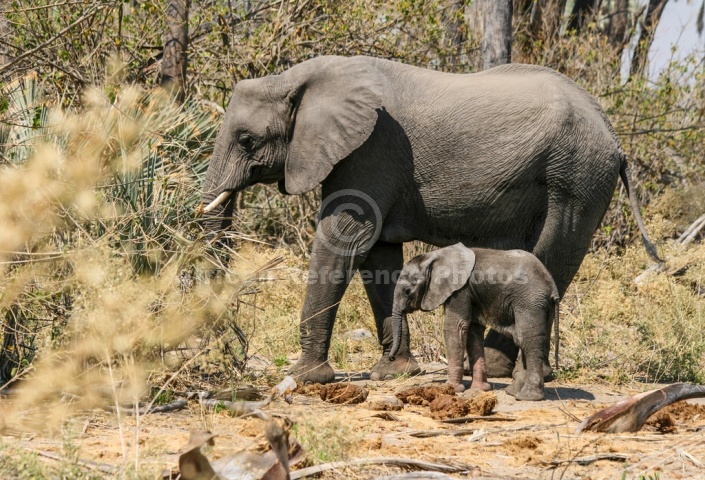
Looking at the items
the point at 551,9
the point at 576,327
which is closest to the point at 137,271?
the point at 576,327

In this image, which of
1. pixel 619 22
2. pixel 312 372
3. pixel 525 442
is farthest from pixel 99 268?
pixel 619 22

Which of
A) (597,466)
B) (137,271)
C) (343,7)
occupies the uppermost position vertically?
(343,7)

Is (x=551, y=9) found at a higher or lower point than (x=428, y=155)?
higher

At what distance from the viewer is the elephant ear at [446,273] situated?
6809 millimetres

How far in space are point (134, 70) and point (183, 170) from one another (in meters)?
4.50

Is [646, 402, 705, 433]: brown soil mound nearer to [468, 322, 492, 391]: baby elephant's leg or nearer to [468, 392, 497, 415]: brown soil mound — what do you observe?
[468, 392, 497, 415]: brown soil mound

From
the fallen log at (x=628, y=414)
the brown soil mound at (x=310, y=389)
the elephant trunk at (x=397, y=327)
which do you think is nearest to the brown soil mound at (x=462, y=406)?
the fallen log at (x=628, y=414)

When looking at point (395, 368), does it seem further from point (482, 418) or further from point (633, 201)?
point (633, 201)

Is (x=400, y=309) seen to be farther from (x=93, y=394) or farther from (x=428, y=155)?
(x=93, y=394)

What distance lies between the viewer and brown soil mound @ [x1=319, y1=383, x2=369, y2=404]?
6.69 m

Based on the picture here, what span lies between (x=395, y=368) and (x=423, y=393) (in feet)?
3.25

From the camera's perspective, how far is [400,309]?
23.3ft

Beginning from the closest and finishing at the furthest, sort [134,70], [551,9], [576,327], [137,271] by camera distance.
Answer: [137,271] < [576,327] < [134,70] < [551,9]

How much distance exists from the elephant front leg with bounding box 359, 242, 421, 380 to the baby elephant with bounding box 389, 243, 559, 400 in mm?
711
